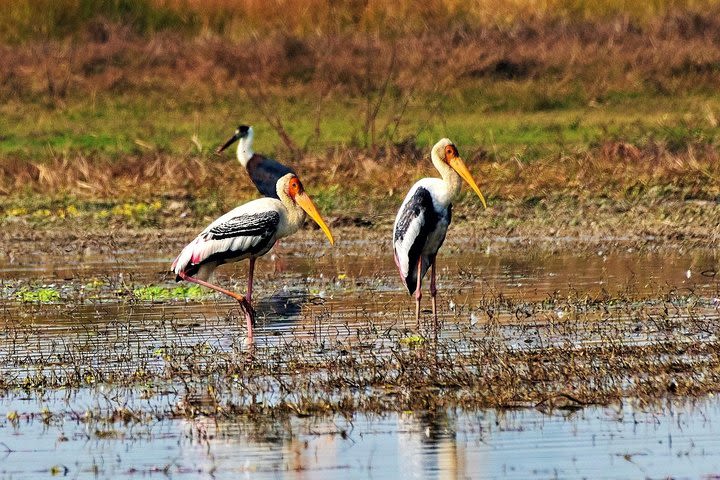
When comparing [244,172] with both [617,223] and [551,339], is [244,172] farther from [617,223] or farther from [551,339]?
[551,339]

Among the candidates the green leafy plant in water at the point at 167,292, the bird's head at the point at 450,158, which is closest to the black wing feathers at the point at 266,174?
the green leafy plant in water at the point at 167,292

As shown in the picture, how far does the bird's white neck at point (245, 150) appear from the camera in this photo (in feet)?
50.7

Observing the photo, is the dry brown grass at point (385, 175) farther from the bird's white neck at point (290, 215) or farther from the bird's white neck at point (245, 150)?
the bird's white neck at point (290, 215)

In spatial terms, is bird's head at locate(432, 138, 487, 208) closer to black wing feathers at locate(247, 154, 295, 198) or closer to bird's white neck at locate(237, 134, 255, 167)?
black wing feathers at locate(247, 154, 295, 198)

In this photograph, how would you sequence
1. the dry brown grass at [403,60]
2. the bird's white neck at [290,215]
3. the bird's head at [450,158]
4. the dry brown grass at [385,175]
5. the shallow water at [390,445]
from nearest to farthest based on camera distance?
the shallow water at [390,445]
the bird's white neck at [290,215]
the bird's head at [450,158]
the dry brown grass at [385,175]
the dry brown grass at [403,60]

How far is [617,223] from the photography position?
13.9m

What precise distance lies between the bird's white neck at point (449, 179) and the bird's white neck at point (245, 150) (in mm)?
4826

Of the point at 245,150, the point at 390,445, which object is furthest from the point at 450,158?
the point at 245,150

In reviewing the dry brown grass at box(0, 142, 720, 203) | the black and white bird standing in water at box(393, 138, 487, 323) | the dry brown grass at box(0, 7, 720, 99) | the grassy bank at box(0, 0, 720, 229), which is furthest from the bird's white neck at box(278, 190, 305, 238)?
the dry brown grass at box(0, 7, 720, 99)

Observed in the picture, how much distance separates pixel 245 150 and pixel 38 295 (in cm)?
484

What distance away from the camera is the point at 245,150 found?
1552 centimetres

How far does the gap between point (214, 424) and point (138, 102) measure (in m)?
15.7

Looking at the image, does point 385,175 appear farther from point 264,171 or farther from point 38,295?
point 38,295

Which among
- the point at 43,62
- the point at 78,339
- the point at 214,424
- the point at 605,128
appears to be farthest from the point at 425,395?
the point at 43,62
